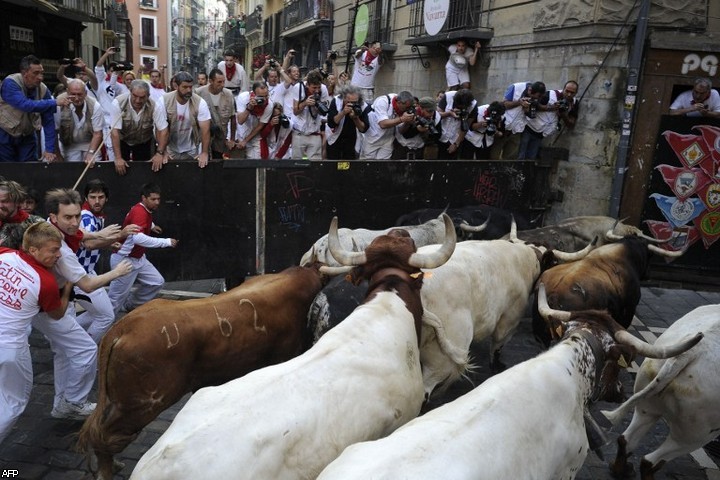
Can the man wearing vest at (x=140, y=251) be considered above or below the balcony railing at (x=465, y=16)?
below

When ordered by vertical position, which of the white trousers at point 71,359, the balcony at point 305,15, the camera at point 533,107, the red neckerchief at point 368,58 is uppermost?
the balcony at point 305,15

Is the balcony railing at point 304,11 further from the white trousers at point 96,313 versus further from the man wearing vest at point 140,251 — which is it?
the white trousers at point 96,313

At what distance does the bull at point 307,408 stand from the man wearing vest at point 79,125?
553cm

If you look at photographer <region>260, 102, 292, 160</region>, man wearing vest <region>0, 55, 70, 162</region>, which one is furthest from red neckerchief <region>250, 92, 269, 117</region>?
man wearing vest <region>0, 55, 70, 162</region>

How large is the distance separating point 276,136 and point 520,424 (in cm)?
728

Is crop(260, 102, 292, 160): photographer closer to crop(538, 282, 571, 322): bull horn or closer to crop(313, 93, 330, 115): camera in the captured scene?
crop(313, 93, 330, 115): camera

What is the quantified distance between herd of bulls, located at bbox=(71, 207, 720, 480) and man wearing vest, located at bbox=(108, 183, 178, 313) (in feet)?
5.68

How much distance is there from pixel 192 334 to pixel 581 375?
2481 millimetres

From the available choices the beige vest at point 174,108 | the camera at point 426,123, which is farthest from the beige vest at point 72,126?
the camera at point 426,123

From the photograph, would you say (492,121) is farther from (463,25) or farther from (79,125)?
(79,125)

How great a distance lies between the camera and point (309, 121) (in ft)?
32.2

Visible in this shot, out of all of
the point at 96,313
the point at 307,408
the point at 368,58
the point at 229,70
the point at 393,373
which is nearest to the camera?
the point at 307,408

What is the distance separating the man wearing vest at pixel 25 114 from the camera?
24.5 feet

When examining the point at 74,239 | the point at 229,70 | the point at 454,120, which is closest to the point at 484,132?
the point at 454,120
